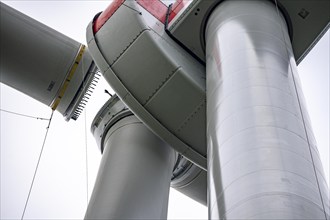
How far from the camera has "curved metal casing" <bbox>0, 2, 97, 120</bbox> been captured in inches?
270

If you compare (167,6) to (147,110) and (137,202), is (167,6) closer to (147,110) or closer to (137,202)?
(147,110)

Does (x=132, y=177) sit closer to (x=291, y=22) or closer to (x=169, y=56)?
(x=169, y=56)

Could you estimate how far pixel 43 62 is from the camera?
700 cm

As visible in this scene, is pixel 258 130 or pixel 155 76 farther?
pixel 155 76

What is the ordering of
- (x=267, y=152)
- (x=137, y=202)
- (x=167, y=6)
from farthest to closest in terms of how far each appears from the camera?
(x=167, y=6), (x=137, y=202), (x=267, y=152)

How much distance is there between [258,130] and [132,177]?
3.11 metres

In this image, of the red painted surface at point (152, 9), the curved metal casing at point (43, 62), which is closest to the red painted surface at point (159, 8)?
the red painted surface at point (152, 9)

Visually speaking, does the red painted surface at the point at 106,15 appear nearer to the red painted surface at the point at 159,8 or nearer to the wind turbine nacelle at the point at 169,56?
the wind turbine nacelle at the point at 169,56

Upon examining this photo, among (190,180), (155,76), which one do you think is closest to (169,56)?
(155,76)

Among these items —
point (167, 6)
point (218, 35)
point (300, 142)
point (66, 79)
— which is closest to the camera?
point (300, 142)

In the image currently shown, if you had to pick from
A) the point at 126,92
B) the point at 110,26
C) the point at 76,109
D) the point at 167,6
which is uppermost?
the point at 167,6

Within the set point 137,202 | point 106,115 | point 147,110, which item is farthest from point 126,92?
point 106,115

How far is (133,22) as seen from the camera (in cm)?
547

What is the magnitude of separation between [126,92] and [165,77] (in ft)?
1.94
